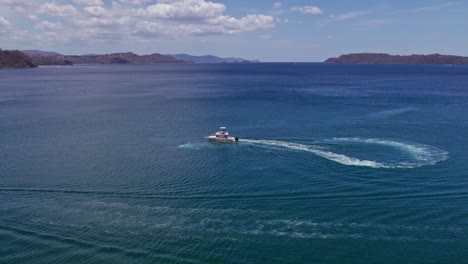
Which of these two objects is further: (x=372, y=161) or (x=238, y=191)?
(x=372, y=161)

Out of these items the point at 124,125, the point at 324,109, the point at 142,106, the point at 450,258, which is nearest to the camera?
the point at 450,258

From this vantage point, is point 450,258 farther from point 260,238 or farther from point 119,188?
point 119,188

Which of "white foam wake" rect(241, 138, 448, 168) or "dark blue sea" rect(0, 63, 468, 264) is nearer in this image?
"dark blue sea" rect(0, 63, 468, 264)

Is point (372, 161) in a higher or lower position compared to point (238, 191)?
higher

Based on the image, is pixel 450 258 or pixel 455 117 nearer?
pixel 450 258

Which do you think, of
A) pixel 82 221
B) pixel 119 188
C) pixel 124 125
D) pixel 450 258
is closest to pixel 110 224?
→ pixel 82 221
